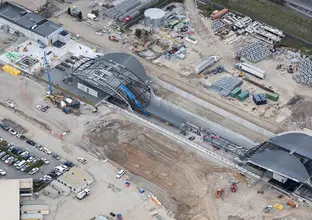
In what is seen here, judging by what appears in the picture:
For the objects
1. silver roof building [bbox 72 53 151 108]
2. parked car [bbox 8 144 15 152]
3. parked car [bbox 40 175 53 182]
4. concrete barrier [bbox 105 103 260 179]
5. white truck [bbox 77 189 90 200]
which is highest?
silver roof building [bbox 72 53 151 108]

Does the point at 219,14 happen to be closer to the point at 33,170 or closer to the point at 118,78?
the point at 118,78

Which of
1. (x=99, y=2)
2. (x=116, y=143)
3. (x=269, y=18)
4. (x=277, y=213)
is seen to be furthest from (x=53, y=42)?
(x=277, y=213)

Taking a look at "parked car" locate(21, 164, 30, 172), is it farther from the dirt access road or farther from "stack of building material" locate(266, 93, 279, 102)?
"stack of building material" locate(266, 93, 279, 102)

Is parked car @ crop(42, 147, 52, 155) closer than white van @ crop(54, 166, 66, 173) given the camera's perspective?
No

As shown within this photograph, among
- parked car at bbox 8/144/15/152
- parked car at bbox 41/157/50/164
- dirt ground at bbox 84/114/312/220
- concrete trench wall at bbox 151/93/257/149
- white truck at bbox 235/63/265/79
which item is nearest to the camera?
dirt ground at bbox 84/114/312/220

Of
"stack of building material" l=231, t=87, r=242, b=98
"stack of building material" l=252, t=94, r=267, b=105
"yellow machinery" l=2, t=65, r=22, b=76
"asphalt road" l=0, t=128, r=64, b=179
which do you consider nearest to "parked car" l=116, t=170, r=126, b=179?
"asphalt road" l=0, t=128, r=64, b=179

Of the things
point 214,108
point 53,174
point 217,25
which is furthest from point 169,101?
point 217,25
